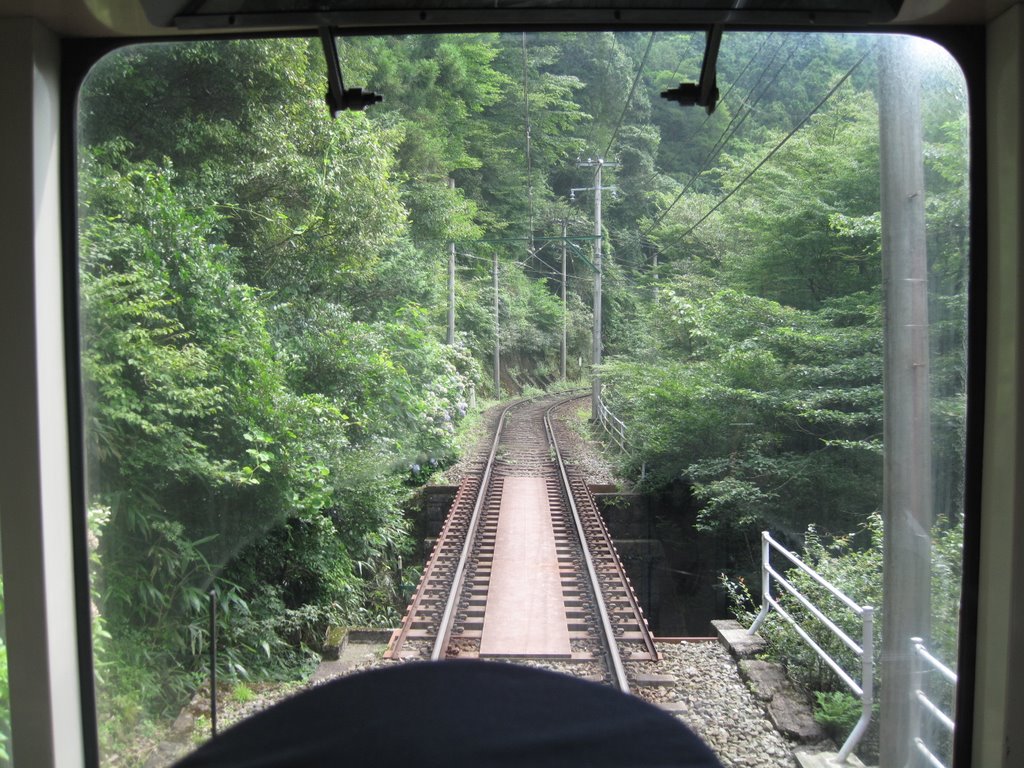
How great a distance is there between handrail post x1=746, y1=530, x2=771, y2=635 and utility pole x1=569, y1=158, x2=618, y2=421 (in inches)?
56.8

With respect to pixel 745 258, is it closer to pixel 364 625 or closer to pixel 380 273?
pixel 380 273

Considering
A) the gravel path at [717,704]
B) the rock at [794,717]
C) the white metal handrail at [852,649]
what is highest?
the white metal handrail at [852,649]

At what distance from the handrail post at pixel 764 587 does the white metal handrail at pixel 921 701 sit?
945mm

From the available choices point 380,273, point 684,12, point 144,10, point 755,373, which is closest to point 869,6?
point 684,12

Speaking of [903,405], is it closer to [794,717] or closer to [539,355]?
[794,717]

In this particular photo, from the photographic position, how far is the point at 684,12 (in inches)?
73.4

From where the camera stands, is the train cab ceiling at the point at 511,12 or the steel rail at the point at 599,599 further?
the steel rail at the point at 599,599

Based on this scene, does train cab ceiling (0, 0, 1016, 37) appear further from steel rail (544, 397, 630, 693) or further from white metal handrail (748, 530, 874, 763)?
steel rail (544, 397, 630, 693)

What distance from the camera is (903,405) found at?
2.15 meters

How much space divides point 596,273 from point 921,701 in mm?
2287

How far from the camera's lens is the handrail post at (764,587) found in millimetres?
3059

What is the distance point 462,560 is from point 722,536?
4.63ft

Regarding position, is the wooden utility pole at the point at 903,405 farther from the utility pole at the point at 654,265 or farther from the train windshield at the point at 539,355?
the utility pole at the point at 654,265

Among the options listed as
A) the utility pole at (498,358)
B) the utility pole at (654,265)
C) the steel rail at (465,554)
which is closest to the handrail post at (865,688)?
the steel rail at (465,554)
